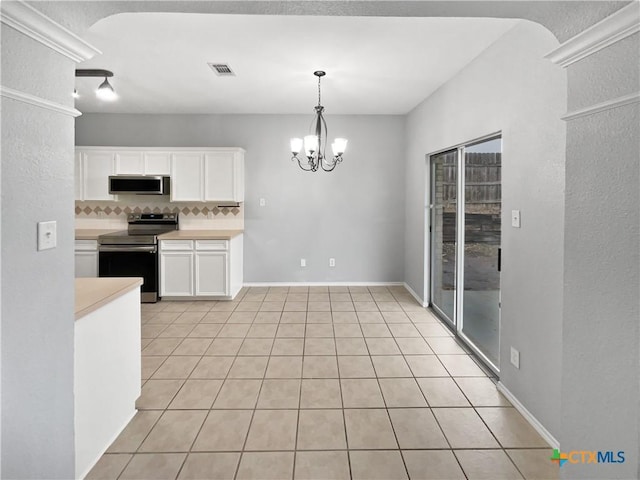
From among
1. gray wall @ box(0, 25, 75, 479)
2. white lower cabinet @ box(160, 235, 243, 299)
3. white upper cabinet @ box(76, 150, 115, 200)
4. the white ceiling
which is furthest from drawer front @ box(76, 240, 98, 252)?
gray wall @ box(0, 25, 75, 479)

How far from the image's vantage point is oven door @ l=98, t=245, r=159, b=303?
16.6 ft

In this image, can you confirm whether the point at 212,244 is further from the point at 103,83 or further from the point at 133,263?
the point at 103,83

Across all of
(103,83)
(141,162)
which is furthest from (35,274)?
(141,162)

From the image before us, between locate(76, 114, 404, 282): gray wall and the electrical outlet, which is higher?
locate(76, 114, 404, 282): gray wall

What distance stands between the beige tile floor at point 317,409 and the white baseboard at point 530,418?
0.12 ft

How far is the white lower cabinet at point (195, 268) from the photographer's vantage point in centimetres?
521

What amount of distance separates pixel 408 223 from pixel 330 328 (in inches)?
91.9

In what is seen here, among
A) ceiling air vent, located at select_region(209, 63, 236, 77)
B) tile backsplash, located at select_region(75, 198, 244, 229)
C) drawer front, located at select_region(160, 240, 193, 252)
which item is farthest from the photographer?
tile backsplash, located at select_region(75, 198, 244, 229)

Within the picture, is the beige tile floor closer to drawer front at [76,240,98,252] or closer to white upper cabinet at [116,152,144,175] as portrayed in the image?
drawer front at [76,240,98,252]

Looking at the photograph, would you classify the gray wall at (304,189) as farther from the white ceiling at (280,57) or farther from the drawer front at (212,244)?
the drawer front at (212,244)

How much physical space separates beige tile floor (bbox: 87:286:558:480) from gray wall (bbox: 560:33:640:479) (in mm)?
701


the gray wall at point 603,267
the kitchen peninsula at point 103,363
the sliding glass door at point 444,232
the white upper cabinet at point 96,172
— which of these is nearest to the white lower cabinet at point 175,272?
the white upper cabinet at point 96,172

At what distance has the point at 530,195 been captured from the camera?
2.50 m

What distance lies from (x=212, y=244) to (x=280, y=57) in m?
2.62
